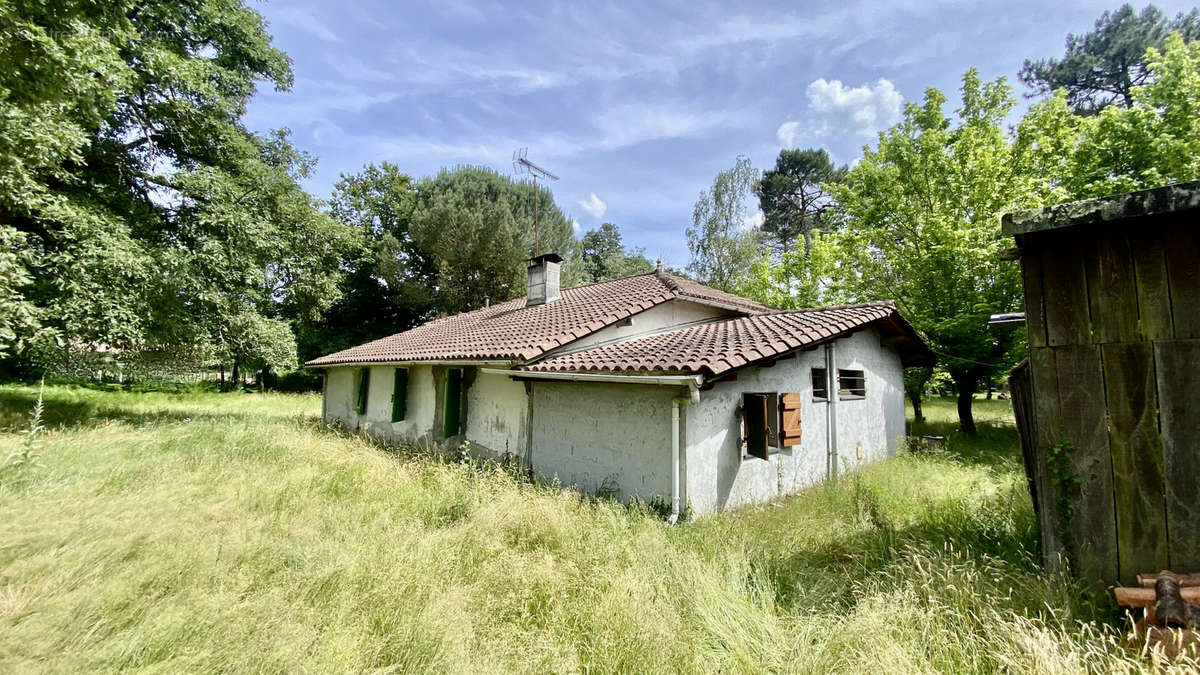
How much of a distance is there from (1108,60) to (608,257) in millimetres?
28418

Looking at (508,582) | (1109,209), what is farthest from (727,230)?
(508,582)

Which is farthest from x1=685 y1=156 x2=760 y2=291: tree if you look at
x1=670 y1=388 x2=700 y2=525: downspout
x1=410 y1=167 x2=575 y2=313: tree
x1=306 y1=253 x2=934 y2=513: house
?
x1=670 y1=388 x2=700 y2=525: downspout

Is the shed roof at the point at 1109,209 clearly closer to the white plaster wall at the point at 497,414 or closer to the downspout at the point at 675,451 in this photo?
the downspout at the point at 675,451

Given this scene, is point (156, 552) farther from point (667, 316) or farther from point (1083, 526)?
point (667, 316)

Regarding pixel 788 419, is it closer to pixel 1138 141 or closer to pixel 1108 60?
pixel 1138 141

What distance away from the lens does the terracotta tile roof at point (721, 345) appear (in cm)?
568

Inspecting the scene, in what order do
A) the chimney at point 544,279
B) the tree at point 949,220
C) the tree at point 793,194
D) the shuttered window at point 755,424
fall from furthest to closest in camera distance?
1. the tree at point 793,194
2. the chimney at point 544,279
3. the tree at point 949,220
4. the shuttered window at point 755,424

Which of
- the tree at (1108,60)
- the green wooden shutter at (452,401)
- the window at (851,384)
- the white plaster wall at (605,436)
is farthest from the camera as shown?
the tree at (1108,60)

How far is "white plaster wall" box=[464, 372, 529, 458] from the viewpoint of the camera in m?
7.88

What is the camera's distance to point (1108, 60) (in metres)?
21.1

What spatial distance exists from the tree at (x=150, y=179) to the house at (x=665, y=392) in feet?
16.6

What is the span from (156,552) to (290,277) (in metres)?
14.0

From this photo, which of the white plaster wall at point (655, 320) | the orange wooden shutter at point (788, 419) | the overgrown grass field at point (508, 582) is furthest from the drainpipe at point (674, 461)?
the white plaster wall at point (655, 320)

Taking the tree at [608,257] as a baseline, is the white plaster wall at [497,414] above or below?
below
